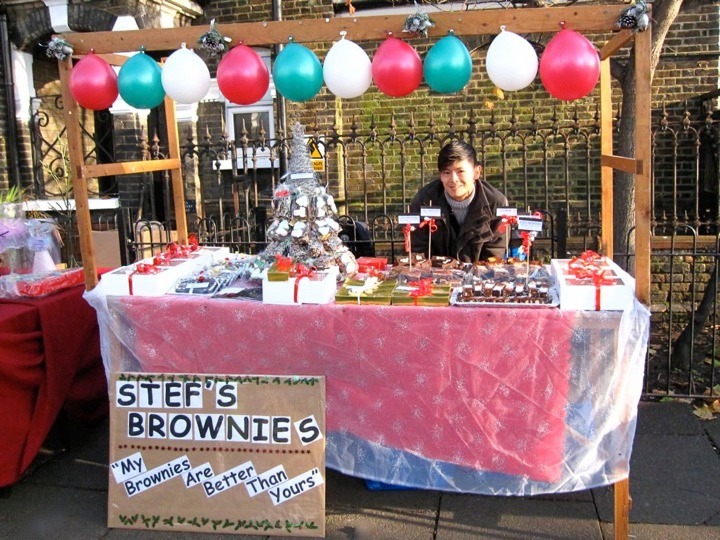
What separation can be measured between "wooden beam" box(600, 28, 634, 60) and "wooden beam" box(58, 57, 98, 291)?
242 cm

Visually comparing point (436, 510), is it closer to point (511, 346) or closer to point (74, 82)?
point (511, 346)

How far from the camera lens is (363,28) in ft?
9.36

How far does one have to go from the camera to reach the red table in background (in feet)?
10.6

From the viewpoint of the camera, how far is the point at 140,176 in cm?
834

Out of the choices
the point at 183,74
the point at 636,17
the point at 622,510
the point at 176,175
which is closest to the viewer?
the point at 636,17

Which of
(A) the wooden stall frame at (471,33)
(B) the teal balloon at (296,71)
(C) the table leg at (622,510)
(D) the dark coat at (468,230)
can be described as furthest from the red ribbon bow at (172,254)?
(C) the table leg at (622,510)

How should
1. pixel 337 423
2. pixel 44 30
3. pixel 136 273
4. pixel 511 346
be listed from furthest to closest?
pixel 44 30
pixel 136 273
pixel 337 423
pixel 511 346

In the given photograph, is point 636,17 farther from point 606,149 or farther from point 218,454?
point 218,454

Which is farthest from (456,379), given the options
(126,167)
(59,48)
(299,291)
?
(59,48)

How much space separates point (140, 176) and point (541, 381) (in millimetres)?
6741

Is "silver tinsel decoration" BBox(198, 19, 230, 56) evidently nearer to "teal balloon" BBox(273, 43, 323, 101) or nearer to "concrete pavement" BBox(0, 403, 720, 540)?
"teal balloon" BBox(273, 43, 323, 101)

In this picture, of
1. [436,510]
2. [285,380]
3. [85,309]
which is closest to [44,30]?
[85,309]

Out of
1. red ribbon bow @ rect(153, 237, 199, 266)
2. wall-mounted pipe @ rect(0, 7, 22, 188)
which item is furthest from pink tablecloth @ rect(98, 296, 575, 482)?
wall-mounted pipe @ rect(0, 7, 22, 188)

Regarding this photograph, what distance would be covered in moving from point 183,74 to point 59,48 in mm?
593
